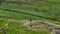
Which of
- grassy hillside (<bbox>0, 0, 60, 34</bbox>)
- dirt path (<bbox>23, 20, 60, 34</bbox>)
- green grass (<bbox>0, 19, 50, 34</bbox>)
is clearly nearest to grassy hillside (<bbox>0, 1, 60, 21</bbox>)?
grassy hillside (<bbox>0, 0, 60, 34</bbox>)

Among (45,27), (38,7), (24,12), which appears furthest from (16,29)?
(38,7)

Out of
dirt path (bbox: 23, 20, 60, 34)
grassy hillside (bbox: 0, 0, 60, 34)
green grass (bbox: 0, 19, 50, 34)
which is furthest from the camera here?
grassy hillside (bbox: 0, 0, 60, 34)

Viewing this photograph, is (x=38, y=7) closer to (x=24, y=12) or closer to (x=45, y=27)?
(x=24, y=12)

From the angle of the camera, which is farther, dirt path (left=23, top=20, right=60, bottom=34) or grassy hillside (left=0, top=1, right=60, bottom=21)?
grassy hillside (left=0, top=1, right=60, bottom=21)

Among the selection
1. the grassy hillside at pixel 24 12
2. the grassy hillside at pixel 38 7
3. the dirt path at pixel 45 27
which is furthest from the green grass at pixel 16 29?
the grassy hillside at pixel 38 7

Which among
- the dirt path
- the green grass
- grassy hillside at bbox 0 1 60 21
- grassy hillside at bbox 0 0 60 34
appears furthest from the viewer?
grassy hillside at bbox 0 1 60 21

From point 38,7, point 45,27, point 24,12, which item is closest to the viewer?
point 45,27

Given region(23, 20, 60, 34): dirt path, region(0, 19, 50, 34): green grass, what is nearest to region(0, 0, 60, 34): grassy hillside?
region(0, 19, 50, 34): green grass

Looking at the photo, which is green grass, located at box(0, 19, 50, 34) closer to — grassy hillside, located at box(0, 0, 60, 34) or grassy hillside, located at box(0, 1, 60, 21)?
grassy hillside, located at box(0, 0, 60, 34)

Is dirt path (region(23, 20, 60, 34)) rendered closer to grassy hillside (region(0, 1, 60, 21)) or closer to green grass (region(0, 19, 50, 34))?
green grass (region(0, 19, 50, 34))

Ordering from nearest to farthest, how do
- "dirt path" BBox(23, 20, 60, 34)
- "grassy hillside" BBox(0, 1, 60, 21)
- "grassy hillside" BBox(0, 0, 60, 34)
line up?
1. "dirt path" BBox(23, 20, 60, 34)
2. "grassy hillside" BBox(0, 0, 60, 34)
3. "grassy hillside" BBox(0, 1, 60, 21)

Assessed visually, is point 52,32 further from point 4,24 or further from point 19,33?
point 4,24
